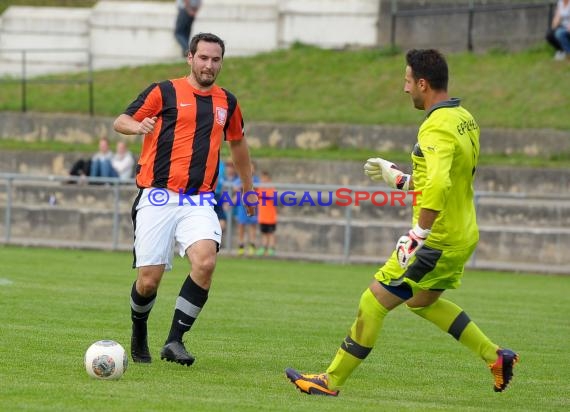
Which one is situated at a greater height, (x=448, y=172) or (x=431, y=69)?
(x=431, y=69)

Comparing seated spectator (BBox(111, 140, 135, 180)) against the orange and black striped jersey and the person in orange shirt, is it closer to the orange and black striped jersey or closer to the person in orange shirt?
the person in orange shirt

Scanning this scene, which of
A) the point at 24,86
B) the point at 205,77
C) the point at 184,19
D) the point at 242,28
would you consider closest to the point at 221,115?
the point at 205,77

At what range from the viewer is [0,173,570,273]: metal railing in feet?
67.7

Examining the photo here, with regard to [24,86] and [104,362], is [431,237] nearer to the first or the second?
[104,362]

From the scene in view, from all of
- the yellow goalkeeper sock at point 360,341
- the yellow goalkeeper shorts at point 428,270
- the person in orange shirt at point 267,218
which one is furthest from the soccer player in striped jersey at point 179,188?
the person in orange shirt at point 267,218

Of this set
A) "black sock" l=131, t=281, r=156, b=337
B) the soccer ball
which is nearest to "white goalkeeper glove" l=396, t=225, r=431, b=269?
the soccer ball

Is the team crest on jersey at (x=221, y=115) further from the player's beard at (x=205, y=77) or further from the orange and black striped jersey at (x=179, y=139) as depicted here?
the player's beard at (x=205, y=77)

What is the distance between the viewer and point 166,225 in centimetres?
855

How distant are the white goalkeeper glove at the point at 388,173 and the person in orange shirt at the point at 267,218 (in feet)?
42.2

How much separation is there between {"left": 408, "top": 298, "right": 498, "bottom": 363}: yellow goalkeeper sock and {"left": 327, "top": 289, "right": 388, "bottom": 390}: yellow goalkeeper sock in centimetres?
54

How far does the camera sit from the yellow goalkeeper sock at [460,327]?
7.88 meters

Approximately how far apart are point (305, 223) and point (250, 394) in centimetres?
1475

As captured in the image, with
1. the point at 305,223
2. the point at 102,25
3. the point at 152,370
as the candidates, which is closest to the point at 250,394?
the point at 152,370

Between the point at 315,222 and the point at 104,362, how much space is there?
14506mm
